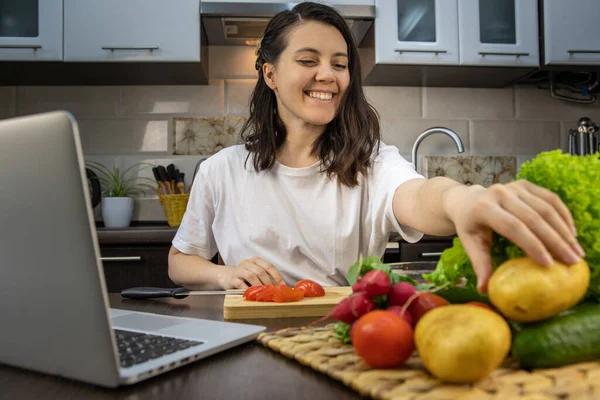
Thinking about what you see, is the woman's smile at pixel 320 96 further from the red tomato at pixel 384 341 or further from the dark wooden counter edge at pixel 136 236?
the red tomato at pixel 384 341

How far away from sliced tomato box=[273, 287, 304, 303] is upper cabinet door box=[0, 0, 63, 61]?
1819 millimetres

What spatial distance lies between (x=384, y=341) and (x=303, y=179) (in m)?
1.10

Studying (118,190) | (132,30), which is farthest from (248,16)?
(118,190)

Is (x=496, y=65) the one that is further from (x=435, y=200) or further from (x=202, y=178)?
(x=435, y=200)

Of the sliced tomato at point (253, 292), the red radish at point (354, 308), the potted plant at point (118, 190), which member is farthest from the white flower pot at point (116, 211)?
the red radish at point (354, 308)

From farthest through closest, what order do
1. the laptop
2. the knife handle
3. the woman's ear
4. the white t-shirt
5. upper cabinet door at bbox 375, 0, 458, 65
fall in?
upper cabinet door at bbox 375, 0, 458, 65, the woman's ear, the white t-shirt, the knife handle, the laptop

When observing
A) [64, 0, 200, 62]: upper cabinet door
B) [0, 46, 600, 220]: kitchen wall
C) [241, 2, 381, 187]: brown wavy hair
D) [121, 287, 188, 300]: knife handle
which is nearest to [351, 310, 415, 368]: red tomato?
[121, 287, 188, 300]: knife handle

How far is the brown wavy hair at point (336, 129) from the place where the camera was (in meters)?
1.54

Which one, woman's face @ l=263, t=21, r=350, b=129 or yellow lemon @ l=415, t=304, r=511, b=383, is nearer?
yellow lemon @ l=415, t=304, r=511, b=383

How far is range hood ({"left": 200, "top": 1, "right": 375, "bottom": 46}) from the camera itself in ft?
7.57

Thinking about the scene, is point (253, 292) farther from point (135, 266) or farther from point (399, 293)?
point (135, 266)

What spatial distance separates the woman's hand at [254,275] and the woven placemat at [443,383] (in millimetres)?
612

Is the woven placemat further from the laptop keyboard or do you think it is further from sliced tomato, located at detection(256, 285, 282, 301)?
sliced tomato, located at detection(256, 285, 282, 301)

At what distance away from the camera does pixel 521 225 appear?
0.52 m
